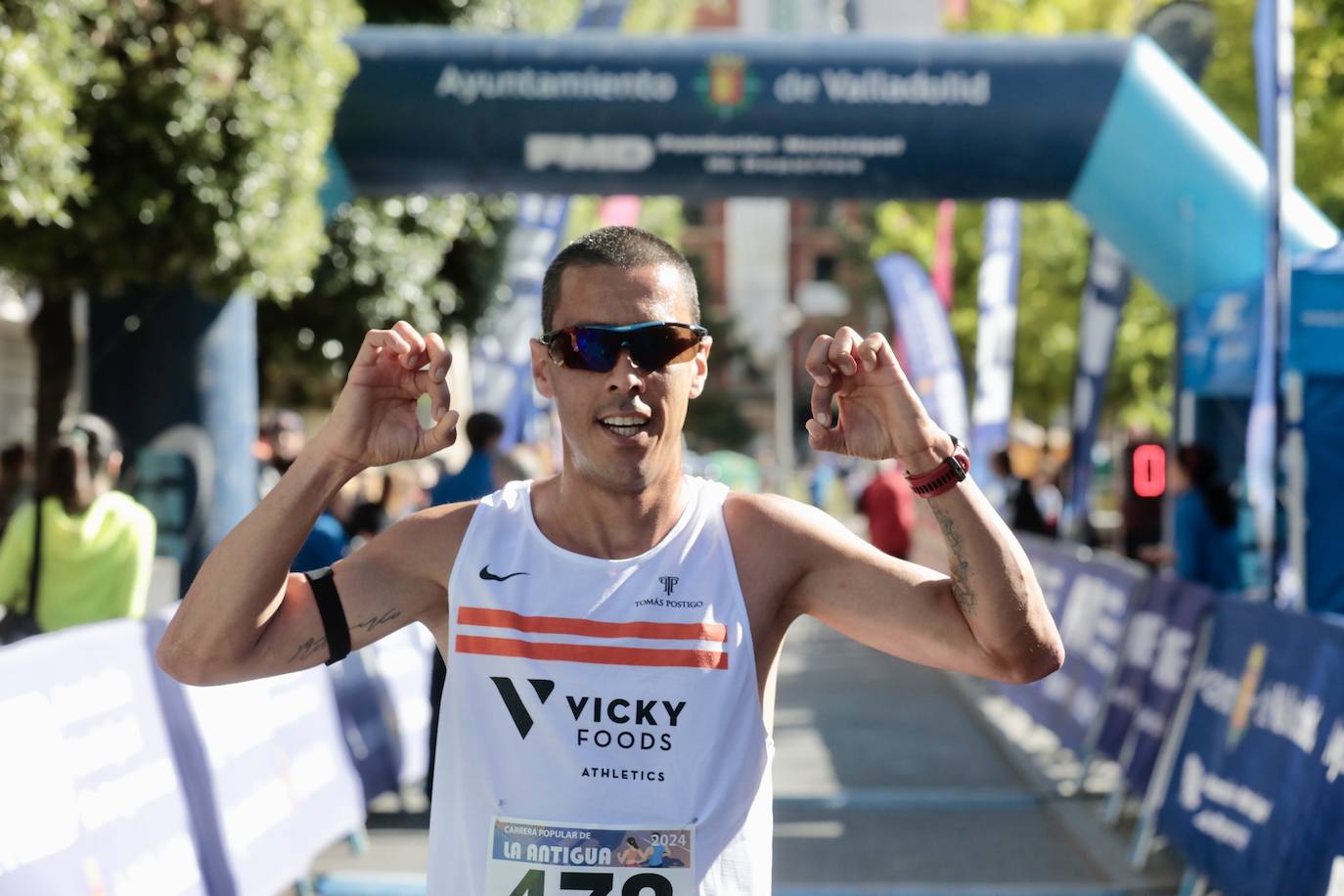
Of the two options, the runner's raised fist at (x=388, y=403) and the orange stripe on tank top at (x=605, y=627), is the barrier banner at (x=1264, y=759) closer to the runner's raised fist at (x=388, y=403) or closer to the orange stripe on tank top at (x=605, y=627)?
the orange stripe on tank top at (x=605, y=627)

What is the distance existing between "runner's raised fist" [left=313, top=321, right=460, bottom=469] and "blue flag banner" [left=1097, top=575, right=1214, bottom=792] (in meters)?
5.34

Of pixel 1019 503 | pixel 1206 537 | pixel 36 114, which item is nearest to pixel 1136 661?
pixel 1206 537

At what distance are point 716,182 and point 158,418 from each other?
147 inches

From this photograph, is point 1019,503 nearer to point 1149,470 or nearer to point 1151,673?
point 1149,470

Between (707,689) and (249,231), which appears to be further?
(249,231)

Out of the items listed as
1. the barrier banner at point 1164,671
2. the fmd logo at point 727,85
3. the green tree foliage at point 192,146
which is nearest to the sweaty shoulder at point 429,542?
the barrier banner at point 1164,671

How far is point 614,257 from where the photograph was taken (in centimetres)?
261

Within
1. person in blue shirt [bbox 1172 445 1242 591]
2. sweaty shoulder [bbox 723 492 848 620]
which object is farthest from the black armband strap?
person in blue shirt [bbox 1172 445 1242 591]

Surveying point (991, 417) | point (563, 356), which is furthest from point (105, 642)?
point (991, 417)

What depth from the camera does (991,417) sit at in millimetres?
16203

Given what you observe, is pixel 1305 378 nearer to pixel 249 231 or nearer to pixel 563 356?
pixel 249 231

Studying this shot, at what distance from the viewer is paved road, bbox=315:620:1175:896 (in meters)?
6.97

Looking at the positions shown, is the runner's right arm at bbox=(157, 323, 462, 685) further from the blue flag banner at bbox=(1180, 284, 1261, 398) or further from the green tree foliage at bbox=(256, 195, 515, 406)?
the green tree foliage at bbox=(256, 195, 515, 406)

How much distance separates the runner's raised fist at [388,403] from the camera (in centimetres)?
254
